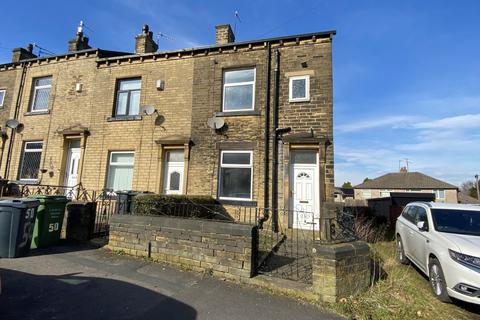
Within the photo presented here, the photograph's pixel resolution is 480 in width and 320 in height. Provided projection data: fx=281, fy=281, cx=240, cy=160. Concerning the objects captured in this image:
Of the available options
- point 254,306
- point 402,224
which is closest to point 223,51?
point 402,224

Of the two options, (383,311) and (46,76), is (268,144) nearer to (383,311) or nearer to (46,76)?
(383,311)

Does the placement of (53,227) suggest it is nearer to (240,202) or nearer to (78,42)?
(240,202)

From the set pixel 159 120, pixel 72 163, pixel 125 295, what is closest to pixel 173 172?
pixel 159 120

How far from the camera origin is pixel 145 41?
1296cm

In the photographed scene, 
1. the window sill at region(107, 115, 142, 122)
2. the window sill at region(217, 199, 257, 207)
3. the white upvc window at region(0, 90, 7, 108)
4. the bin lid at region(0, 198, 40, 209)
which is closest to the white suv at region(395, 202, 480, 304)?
the window sill at region(217, 199, 257, 207)

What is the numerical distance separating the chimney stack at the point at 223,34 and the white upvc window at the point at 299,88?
346 cm

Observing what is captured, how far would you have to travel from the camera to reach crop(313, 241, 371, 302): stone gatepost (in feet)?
14.5

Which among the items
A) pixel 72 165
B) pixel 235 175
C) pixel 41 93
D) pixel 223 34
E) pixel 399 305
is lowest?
pixel 399 305

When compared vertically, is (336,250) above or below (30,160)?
below

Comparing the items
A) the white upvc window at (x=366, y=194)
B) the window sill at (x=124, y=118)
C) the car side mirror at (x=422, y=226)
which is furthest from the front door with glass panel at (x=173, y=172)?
the white upvc window at (x=366, y=194)

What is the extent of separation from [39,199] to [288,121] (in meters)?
7.78

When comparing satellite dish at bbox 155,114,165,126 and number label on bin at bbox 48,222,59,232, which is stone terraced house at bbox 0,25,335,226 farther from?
number label on bin at bbox 48,222,59,232

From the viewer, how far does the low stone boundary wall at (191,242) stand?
16.9ft

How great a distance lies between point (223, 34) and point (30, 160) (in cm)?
1089
